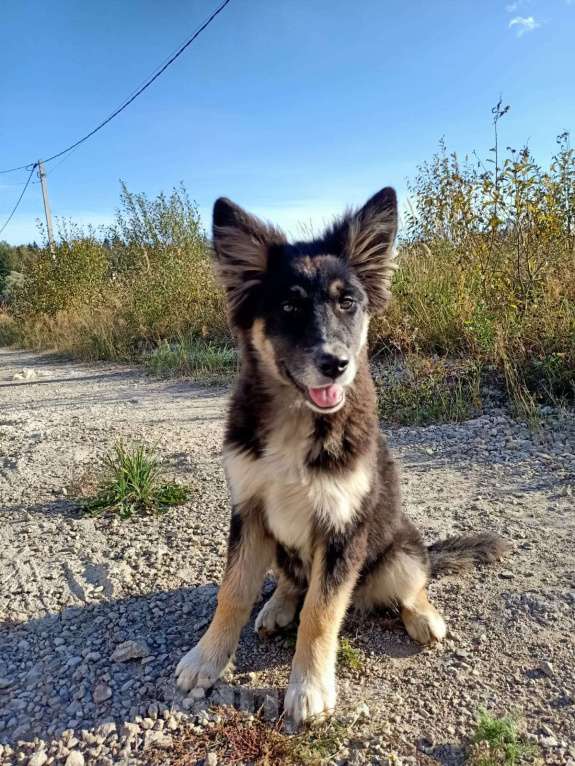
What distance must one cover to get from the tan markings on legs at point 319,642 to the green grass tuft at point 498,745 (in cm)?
60

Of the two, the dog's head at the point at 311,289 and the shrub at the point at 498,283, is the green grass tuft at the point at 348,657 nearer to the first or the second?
the dog's head at the point at 311,289

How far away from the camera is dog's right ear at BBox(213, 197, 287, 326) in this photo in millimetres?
2873

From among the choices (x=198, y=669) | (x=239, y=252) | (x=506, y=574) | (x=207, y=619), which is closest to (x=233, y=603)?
(x=198, y=669)

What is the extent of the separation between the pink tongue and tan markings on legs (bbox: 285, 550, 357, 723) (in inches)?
26.8

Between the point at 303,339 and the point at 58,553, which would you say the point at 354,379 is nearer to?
the point at 303,339

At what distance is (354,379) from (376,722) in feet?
4.93

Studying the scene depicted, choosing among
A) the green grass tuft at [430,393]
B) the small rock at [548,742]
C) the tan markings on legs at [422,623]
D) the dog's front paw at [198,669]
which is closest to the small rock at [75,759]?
the dog's front paw at [198,669]

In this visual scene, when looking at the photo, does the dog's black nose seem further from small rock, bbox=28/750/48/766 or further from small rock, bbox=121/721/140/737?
small rock, bbox=28/750/48/766

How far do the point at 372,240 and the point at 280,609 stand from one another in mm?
2089

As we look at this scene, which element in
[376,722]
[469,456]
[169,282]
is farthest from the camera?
[169,282]

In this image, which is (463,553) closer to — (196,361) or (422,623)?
(422,623)

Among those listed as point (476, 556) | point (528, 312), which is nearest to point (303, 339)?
point (476, 556)

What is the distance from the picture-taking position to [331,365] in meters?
2.40

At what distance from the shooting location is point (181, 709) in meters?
2.20
